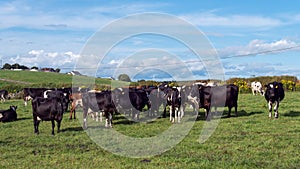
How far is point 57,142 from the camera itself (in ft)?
44.7

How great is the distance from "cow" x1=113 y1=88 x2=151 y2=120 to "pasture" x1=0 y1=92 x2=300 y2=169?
145cm

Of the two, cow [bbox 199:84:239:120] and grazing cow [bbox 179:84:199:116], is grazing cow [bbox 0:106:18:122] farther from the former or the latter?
cow [bbox 199:84:239:120]

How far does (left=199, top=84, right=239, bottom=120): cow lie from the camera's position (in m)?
20.1

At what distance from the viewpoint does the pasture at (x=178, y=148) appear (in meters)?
10.2

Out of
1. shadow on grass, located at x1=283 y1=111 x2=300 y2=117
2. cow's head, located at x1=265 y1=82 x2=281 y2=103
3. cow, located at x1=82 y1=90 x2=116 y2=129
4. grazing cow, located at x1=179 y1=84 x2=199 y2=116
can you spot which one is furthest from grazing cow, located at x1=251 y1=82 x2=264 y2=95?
cow, located at x1=82 y1=90 x2=116 y2=129

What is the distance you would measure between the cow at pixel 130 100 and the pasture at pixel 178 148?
1.45 metres

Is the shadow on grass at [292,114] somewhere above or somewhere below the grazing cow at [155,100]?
below

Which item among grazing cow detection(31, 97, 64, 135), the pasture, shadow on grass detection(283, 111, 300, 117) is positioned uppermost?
grazing cow detection(31, 97, 64, 135)

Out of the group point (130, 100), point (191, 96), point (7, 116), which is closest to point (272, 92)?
point (191, 96)

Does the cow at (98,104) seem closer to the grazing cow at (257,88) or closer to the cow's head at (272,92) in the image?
the cow's head at (272,92)

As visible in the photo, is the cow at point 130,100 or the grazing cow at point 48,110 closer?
the grazing cow at point 48,110

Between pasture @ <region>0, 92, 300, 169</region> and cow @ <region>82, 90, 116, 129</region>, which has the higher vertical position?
cow @ <region>82, 90, 116, 129</region>

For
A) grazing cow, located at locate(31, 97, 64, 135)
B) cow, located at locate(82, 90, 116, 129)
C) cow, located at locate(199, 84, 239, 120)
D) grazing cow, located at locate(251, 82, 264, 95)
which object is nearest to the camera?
grazing cow, located at locate(31, 97, 64, 135)

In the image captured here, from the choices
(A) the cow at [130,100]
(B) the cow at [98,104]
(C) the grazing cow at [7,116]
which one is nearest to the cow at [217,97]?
(A) the cow at [130,100]
